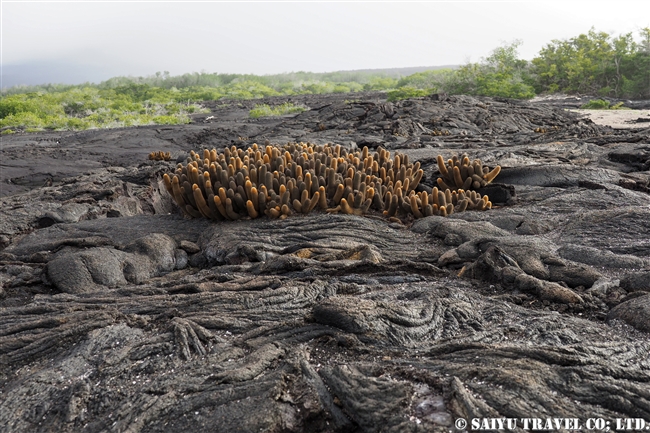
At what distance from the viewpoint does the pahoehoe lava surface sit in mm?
2066

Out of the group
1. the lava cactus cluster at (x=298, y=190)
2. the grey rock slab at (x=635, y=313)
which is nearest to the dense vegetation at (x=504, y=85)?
the lava cactus cluster at (x=298, y=190)

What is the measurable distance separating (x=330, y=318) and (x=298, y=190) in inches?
114

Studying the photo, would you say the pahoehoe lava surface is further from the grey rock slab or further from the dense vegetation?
the dense vegetation

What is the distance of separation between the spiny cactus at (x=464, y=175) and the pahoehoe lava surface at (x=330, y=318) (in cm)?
45

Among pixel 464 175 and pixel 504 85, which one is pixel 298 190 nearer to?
pixel 464 175

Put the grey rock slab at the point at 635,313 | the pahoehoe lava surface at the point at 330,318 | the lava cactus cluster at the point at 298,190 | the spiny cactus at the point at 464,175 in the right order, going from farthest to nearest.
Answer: the spiny cactus at the point at 464,175 → the lava cactus cluster at the point at 298,190 → the grey rock slab at the point at 635,313 → the pahoehoe lava surface at the point at 330,318

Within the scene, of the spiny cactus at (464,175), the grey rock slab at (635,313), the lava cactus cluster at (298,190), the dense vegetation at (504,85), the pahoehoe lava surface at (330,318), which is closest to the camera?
the pahoehoe lava surface at (330,318)

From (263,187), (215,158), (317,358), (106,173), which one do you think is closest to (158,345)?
(317,358)

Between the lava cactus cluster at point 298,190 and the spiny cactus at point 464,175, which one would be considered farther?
the spiny cactus at point 464,175

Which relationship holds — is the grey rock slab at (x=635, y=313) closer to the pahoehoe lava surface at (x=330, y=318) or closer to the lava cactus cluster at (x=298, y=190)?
the pahoehoe lava surface at (x=330, y=318)

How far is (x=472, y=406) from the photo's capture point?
75.4 inches

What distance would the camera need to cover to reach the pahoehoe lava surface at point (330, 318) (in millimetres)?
2066

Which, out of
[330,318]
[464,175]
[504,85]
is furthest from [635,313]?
[504,85]

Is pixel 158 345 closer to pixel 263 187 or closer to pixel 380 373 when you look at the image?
pixel 380 373
